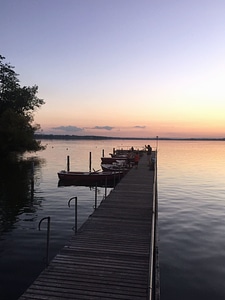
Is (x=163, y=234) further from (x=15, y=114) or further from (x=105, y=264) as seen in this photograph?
(x=15, y=114)

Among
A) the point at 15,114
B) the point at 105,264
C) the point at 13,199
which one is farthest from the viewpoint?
the point at 15,114

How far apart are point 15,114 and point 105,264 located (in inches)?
1749

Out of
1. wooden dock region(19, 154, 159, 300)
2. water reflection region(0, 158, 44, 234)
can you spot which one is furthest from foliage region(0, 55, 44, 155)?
wooden dock region(19, 154, 159, 300)

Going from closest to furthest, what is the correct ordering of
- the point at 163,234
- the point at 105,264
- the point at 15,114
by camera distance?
the point at 105,264
the point at 163,234
the point at 15,114

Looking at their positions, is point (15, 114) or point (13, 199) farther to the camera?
point (15, 114)

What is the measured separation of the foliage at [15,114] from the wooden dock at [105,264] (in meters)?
37.7

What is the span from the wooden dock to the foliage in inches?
1484

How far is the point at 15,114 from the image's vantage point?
49062 millimetres

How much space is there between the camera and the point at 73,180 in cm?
3144

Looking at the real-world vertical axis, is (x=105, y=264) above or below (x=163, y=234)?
above

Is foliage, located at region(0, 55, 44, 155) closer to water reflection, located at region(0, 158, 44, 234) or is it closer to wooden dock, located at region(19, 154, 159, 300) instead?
water reflection, located at region(0, 158, 44, 234)

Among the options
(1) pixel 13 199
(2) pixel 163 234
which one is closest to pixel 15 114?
(1) pixel 13 199

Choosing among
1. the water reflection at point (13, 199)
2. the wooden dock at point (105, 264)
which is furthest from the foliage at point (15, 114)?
the wooden dock at point (105, 264)

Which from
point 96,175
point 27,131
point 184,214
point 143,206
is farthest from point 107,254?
point 27,131
